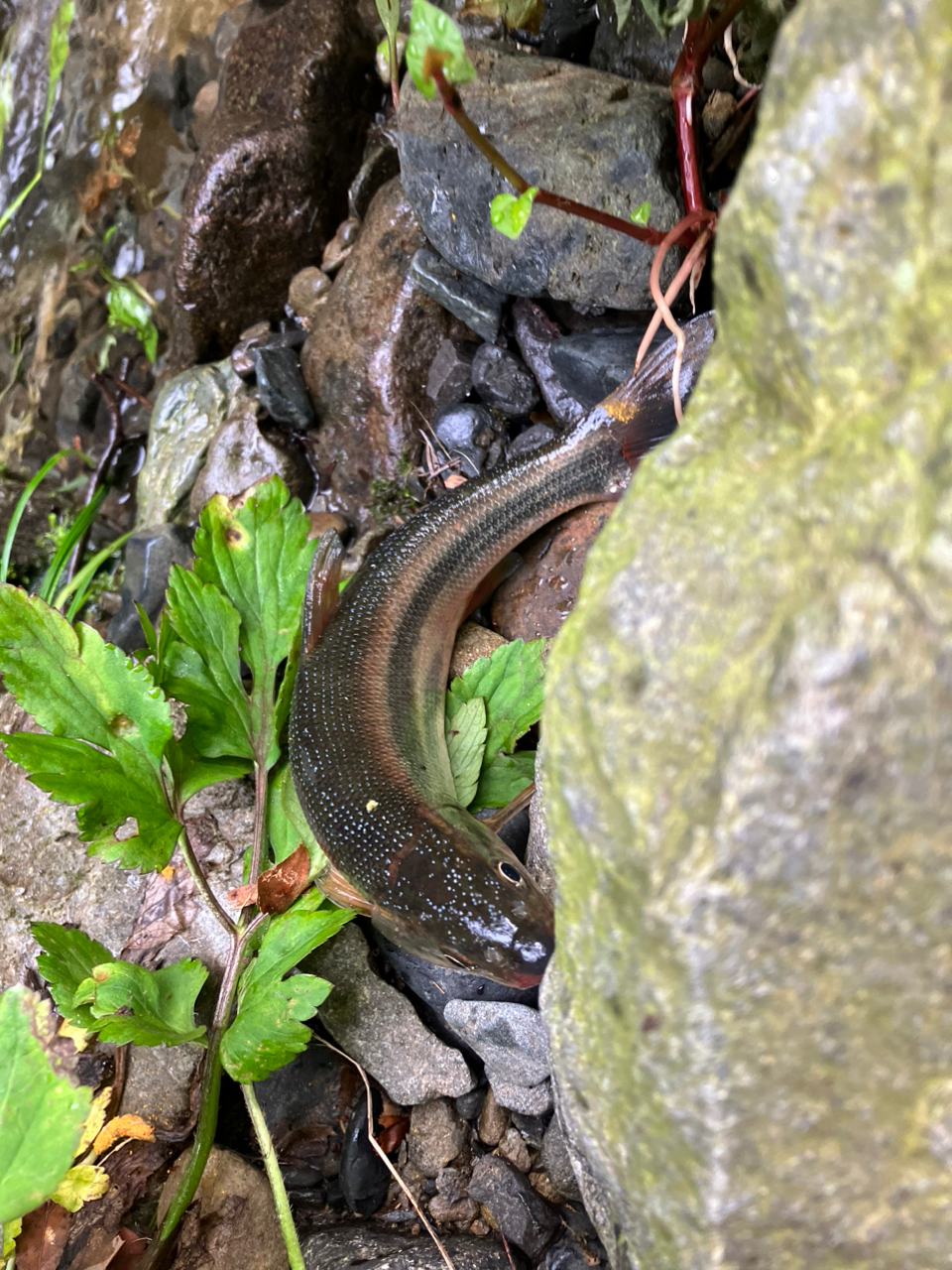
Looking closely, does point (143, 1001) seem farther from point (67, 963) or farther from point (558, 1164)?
point (558, 1164)

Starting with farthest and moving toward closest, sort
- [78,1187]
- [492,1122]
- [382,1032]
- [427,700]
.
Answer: [427,700] → [382,1032] → [492,1122] → [78,1187]

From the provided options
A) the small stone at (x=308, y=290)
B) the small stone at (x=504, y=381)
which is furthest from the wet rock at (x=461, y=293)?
the small stone at (x=308, y=290)

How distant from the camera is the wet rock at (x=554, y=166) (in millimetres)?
2904

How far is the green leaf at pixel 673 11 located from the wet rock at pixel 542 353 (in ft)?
3.73

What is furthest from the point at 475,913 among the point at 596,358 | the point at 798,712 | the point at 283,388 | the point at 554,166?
the point at 283,388

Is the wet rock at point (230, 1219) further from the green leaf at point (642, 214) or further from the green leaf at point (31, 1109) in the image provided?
the green leaf at point (642, 214)

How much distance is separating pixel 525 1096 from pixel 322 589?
195 cm

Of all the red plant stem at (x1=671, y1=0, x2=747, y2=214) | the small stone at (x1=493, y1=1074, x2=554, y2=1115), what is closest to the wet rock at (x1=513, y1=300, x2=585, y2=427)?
the red plant stem at (x1=671, y1=0, x2=747, y2=214)

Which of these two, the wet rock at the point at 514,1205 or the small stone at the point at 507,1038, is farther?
the small stone at the point at 507,1038

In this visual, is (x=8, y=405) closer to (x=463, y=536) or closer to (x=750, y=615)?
(x=463, y=536)

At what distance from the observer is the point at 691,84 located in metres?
2.65

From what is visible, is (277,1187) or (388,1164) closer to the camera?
(277,1187)

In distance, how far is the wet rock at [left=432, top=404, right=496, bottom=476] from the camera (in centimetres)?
388

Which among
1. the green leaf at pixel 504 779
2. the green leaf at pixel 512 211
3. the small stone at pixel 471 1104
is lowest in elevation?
the small stone at pixel 471 1104
